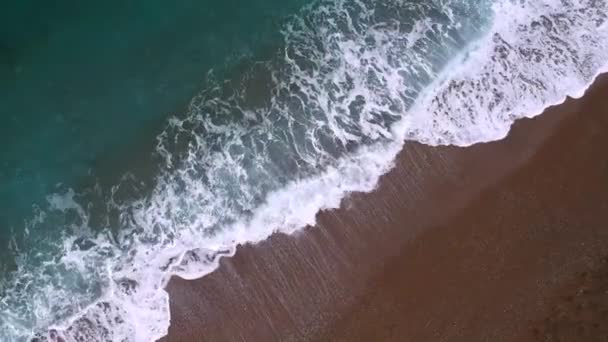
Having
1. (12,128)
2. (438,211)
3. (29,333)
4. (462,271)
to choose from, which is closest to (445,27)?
(438,211)

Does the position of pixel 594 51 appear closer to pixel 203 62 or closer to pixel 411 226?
pixel 411 226

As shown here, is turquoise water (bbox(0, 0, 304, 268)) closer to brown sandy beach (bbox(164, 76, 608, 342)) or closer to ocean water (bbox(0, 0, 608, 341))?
ocean water (bbox(0, 0, 608, 341))

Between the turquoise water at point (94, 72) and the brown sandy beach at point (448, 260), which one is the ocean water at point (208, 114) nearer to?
the turquoise water at point (94, 72)

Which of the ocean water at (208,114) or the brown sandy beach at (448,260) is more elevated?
the ocean water at (208,114)

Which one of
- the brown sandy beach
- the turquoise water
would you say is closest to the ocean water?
the turquoise water

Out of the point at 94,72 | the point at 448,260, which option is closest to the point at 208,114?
the point at 94,72

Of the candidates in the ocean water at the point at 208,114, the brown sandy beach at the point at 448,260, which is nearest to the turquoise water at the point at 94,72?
the ocean water at the point at 208,114

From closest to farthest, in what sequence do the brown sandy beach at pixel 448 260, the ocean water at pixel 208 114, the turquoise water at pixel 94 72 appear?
the brown sandy beach at pixel 448 260, the ocean water at pixel 208 114, the turquoise water at pixel 94 72
